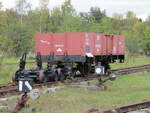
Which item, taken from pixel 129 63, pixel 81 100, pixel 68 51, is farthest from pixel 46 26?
pixel 81 100

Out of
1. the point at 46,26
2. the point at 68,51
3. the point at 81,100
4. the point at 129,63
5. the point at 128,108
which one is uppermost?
the point at 46,26

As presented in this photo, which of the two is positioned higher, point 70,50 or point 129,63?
point 70,50

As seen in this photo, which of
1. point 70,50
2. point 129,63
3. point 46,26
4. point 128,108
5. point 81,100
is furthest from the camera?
point 46,26

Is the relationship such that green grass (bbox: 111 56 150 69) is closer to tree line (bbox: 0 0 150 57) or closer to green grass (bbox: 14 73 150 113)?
tree line (bbox: 0 0 150 57)

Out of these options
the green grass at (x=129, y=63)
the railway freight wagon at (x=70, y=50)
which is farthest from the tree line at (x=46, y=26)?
the railway freight wagon at (x=70, y=50)

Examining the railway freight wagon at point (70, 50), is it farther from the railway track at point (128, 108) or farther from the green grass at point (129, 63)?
the green grass at point (129, 63)

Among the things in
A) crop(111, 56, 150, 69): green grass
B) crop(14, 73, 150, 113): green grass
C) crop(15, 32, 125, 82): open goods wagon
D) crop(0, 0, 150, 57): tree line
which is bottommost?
crop(111, 56, 150, 69): green grass

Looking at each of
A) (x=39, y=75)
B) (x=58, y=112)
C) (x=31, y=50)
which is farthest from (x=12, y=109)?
(x=31, y=50)

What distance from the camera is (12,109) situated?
9297mm

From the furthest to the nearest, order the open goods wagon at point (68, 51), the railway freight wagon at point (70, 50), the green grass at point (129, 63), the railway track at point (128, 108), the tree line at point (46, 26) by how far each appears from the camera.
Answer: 1. the tree line at point (46, 26)
2. the green grass at point (129, 63)
3. the railway freight wagon at point (70, 50)
4. the open goods wagon at point (68, 51)
5. the railway track at point (128, 108)

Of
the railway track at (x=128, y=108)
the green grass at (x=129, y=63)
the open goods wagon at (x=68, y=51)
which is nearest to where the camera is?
the railway track at (x=128, y=108)

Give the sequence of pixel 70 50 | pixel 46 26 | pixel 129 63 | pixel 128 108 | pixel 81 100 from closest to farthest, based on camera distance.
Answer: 1. pixel 128 108
2. pixel 81 100
3. pixel 70 50
4. pixel 129 63
5. pixel 46 26

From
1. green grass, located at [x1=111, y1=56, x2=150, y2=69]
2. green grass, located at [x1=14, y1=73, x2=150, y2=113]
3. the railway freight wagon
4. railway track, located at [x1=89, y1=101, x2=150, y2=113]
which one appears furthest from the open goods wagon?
green grass, located at [x1=111, y1=56, x2=150, y2=69]

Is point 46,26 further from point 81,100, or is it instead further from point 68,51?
point 81,100
